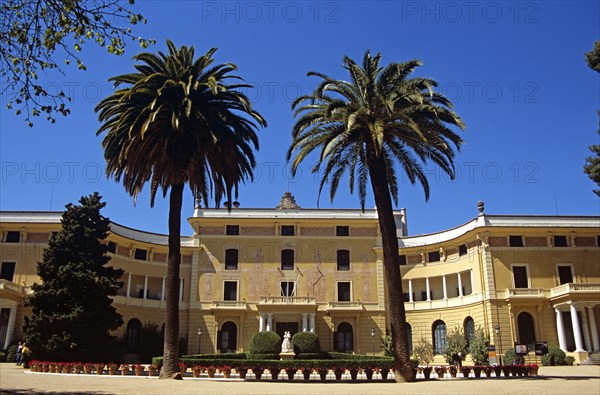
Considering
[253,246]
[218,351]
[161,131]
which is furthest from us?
[253,246]

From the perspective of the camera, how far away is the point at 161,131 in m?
23.5

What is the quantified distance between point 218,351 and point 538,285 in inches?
1088

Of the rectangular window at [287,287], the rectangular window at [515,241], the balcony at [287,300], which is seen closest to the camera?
the rectangular window at [515,241]

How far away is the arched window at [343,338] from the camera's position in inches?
1848

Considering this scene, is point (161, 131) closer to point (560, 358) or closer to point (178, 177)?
point (178, 177)

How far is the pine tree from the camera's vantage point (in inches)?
1145

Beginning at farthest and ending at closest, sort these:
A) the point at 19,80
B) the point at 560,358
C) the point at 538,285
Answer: the point at 538,285, the point at 560,358, the point at 19,80

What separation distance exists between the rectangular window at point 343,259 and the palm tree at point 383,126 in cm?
2543

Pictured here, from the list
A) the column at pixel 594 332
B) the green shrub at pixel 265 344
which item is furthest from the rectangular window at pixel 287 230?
the column at pixel 594 332

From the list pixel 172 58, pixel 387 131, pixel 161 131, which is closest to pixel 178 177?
pixel 161 131

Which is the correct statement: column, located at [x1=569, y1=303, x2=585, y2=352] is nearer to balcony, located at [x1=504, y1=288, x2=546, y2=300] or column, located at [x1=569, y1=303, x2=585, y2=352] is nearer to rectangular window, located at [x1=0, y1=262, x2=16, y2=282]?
balcony, located at [x1=504, y1=288, x2=546, y2=300]

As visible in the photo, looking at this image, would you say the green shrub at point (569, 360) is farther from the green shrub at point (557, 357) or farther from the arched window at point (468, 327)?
the arched window at point (468, 327)

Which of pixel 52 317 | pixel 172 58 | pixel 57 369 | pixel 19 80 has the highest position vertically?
pixel 172 58

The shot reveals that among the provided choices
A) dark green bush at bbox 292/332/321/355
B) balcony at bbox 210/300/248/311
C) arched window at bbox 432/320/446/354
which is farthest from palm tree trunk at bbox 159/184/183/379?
arched window at bbox 432/320/446/354
